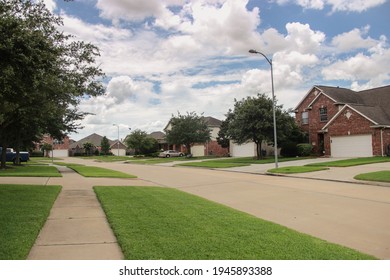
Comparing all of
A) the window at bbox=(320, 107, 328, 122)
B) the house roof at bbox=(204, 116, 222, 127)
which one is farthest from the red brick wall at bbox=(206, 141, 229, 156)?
the window at bbox=(320, 107, 328, 122)

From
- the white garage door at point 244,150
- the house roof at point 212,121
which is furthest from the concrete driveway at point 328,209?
the house roof at point 212,121

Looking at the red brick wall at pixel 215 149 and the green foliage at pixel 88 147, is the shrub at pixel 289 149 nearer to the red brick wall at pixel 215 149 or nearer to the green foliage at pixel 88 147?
the red brick wall at pixel 215 149

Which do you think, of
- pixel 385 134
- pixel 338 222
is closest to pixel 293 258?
pixel 338 222

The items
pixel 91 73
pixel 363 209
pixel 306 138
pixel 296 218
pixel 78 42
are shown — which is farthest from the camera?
pixel 306 138

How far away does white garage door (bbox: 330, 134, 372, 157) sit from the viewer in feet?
108

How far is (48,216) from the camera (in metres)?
8.38

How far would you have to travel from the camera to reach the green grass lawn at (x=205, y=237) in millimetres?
5250

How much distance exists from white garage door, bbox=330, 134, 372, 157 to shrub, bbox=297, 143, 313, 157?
2.58 metres

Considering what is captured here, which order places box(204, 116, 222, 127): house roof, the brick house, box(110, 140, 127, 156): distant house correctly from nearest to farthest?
the brick house, box(204, 116, 222, 127): house roof, box(110, 140, 127, 156): distant house

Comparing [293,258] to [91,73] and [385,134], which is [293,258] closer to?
[91,73]

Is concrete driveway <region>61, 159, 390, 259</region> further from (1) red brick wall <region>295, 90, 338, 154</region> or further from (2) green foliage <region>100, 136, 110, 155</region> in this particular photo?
(2) green foliage <region>100, 136, 110, 155</region>

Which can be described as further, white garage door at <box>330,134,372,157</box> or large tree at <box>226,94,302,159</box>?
large tree at <box>226,94,302,159</box>

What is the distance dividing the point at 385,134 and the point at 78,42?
2826cm

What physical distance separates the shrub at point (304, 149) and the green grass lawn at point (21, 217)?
99.9ft
